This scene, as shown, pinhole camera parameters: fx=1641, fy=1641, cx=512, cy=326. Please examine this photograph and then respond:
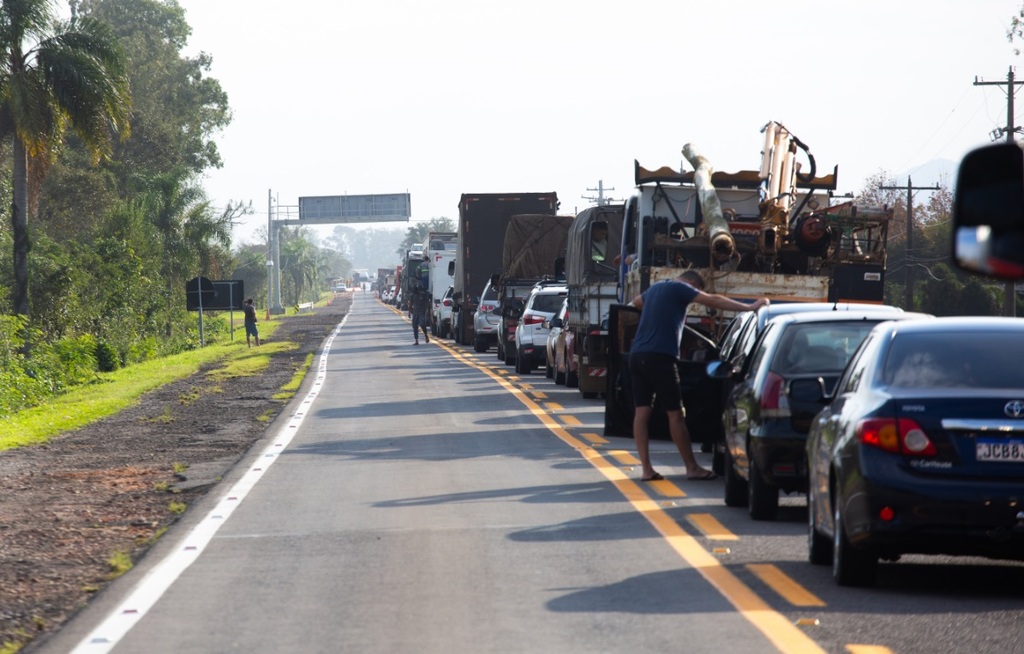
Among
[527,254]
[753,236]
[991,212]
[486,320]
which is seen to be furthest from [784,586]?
[486,320]

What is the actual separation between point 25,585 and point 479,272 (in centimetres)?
3692

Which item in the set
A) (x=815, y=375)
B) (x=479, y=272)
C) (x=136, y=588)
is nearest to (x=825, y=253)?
(x=815, y=375)

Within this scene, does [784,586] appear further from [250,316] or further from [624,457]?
[250,316]

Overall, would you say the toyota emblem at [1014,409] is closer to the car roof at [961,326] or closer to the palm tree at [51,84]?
the car roof at [961,326]

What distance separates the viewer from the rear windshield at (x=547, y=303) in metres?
33.0

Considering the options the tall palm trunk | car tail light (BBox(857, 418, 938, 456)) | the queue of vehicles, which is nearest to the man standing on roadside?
the tall palm trunk

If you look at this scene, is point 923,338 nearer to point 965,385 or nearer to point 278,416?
point 965,385

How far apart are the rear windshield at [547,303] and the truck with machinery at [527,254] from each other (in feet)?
14.9

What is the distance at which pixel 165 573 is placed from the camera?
369 inches

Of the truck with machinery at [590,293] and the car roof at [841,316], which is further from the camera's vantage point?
the truck with machinery at [590,293]

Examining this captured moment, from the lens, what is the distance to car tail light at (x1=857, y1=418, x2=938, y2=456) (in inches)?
321

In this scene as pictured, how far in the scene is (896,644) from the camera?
7.00 meters

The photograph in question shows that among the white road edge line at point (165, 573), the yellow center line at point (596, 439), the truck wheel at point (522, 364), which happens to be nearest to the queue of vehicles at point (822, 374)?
the yellow center line at point (596, 439)

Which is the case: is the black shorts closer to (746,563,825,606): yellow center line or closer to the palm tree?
(746,563,825,606): yellow center line
